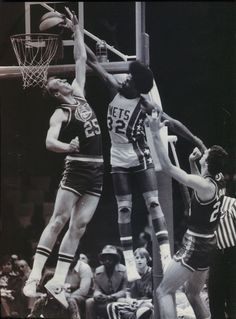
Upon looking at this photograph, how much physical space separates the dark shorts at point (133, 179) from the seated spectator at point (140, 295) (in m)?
0.48

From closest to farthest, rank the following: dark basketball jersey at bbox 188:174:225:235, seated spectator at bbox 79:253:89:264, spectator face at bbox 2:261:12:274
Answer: dark basketball jersey at bbox 188:174:225:235
seated spectator at bbox 79:253:89:264
spectator face at bbox 2:261:12:274

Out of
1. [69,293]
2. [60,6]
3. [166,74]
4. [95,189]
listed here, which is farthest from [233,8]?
[69,293]

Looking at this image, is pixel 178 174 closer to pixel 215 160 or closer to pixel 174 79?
pixel 215 160

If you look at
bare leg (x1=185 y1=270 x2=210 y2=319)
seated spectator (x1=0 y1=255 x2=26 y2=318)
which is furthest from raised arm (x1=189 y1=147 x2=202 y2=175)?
seated spectator (x1=0 y1=255 x2=26 y2=318)

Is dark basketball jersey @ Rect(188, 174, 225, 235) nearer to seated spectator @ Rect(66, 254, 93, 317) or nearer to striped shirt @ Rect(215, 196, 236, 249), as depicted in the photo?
striped shirt @ Rect(215, 196, 236, 249)

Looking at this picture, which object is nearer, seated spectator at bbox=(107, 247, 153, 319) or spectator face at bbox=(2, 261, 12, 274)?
seated spectator at bbox=(107, 247, 153, 319)

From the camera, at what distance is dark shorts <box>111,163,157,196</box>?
5.78 metres

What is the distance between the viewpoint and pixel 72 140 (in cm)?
582

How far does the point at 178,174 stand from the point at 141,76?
0.83m

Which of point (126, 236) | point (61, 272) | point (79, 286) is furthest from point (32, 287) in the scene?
point (126, 236)

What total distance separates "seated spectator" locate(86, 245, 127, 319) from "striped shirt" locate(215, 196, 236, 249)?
31.9 inches

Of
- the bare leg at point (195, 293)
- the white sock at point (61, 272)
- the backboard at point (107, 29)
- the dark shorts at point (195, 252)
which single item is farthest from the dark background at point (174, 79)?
the bare leg at point (195, 293)

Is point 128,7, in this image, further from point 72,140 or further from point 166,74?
point 72,140

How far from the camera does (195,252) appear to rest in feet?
18.7
